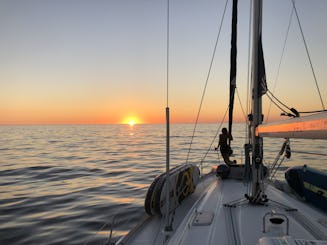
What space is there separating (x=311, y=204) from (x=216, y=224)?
374 cm

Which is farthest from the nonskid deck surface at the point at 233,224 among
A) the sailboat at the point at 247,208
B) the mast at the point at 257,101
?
the mast at the point at 257,101

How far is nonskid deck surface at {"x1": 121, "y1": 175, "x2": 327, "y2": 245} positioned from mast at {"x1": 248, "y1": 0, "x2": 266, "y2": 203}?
0.38m

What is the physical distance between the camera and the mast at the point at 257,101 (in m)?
5.96

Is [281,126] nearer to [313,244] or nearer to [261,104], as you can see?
[313,244]

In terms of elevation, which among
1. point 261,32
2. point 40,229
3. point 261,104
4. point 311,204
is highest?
point 261,32

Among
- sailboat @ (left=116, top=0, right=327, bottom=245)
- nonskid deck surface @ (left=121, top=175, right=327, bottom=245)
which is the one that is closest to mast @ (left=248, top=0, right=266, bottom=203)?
sailboat @ (left=116, top=0, right=327, bottom=245)

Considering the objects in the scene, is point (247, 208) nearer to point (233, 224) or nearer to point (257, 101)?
point (233, 224)

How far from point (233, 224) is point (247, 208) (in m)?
0.98

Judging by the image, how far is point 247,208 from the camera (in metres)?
5.89

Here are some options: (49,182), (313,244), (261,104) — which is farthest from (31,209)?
(313,244)

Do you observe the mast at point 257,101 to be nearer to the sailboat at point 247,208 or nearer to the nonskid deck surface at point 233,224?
the sailboat at point 247,208

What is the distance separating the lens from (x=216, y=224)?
5102 mm

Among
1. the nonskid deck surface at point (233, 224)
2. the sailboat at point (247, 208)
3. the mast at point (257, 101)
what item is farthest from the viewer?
the mast at point (257, 101)

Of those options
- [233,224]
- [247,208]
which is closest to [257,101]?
[247,208]
